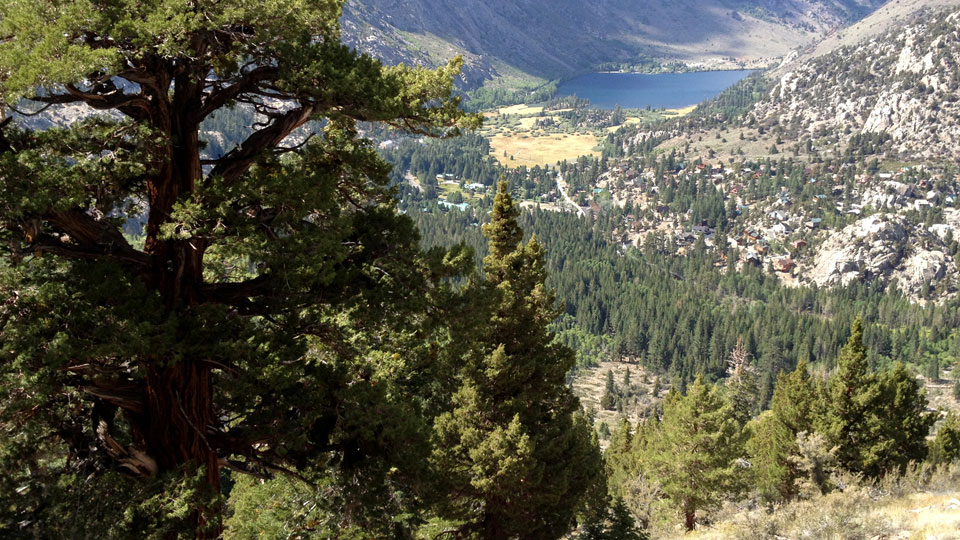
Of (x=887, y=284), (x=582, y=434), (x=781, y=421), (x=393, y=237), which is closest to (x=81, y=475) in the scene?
(x=393, y=237)

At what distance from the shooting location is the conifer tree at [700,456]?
32.3 meters

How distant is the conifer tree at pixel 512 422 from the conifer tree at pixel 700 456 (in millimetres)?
15150

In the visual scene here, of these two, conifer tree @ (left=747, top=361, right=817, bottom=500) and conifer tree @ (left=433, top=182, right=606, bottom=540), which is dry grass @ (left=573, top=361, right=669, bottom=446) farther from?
conifer tree @ (left=433, top=182, right=606, bottom=540)

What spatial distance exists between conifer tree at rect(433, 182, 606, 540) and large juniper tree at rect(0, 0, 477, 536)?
8.02 metres

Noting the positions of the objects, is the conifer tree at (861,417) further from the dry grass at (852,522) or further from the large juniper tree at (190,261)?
the large juniper tree at (190,261)

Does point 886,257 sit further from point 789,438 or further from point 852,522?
point 852,522

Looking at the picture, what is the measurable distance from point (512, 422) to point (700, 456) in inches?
727

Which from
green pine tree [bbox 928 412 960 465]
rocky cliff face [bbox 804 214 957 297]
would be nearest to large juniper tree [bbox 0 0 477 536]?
green pine tree [bbox 928 412 960 465]

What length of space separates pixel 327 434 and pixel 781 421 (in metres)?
30.6

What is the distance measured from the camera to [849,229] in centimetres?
18925

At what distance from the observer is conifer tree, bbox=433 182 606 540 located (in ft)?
57.2

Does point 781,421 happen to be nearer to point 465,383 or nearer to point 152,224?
point 465,383

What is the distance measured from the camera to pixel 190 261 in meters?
Result: 8.55

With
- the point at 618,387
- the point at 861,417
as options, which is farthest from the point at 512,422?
the point at 618,387
